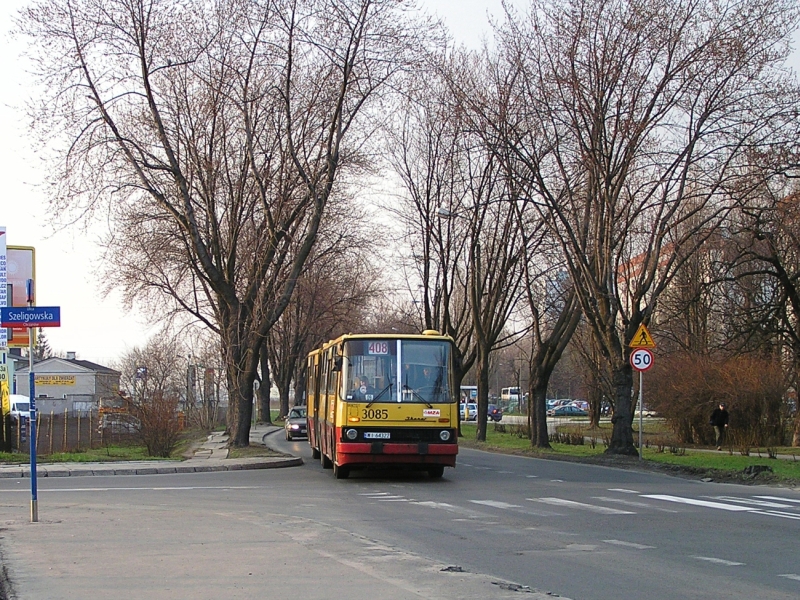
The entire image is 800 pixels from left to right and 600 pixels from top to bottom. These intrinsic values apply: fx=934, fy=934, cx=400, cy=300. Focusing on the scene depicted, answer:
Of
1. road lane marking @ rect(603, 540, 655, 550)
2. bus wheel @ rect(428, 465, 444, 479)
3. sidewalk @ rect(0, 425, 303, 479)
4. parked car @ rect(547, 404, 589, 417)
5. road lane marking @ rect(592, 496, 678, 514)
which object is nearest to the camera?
road lane marking @ rect(603, 540, 655, 550)

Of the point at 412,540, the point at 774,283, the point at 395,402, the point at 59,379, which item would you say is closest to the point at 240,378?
the point at 395,402

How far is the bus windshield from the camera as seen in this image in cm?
1914

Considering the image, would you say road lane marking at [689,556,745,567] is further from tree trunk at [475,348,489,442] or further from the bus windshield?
tree trunk at [475,348,489,442]

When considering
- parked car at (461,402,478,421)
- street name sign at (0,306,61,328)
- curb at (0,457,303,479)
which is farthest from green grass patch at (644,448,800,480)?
parked car at (461,402,478,421)

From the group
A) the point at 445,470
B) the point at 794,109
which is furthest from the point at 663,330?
the point at 445,470

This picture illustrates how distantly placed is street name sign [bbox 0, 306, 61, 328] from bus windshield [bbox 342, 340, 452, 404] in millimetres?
7599

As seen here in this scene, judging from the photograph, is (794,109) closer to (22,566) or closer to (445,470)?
(445,470)

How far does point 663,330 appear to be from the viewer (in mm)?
44125

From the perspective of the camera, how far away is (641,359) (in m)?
24.2

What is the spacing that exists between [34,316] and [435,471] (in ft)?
35.4

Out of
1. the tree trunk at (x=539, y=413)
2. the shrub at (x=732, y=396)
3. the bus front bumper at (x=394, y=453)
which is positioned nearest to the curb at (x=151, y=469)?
the bus front bumper at (x=394, y=453)

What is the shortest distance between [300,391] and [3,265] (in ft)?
133

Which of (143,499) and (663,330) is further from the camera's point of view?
(663,330)

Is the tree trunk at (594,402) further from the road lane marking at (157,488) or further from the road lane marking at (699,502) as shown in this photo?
the road lane marking at (699,502)
